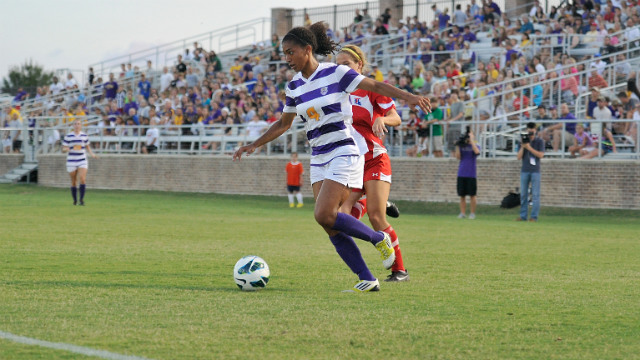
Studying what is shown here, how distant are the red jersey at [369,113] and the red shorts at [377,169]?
0.15 ft

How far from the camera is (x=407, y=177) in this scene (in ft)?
84.6

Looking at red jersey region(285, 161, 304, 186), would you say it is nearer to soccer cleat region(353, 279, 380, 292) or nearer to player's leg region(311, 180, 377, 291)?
player's leg region(311, 180, 377, 291)

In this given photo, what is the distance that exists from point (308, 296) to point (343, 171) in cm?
114

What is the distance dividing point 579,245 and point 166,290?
8.15 m

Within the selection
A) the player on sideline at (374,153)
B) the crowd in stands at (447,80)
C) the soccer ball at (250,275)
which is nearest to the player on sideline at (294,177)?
the crowd in stands at (447,80)

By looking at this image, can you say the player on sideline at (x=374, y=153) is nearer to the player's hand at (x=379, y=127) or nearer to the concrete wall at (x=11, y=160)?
the player's hand at (x=379, y=127)

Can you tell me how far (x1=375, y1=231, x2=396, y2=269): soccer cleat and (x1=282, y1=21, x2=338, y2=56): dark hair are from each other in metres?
1.81

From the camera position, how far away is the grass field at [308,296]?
5.54 m

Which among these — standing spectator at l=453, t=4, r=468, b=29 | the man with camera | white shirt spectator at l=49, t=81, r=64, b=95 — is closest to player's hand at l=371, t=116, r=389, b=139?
the man with camera

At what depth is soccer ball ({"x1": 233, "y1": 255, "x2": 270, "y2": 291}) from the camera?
26.4ft

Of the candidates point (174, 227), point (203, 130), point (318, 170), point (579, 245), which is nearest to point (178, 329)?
point (318, 170)

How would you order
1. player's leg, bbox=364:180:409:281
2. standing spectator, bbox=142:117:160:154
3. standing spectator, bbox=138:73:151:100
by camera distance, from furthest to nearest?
standing spectator, bbox=138:73:151:100 < standing spectator, bbox=142:117:160:154 < player's leg, bbox=364:180:409:281

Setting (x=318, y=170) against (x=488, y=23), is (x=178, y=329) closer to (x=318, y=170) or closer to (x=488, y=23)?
(x=318, y=170)

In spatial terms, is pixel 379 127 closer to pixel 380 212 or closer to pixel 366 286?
pixel 380 212
